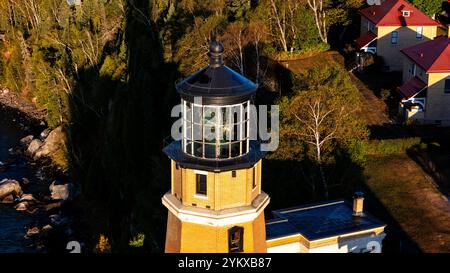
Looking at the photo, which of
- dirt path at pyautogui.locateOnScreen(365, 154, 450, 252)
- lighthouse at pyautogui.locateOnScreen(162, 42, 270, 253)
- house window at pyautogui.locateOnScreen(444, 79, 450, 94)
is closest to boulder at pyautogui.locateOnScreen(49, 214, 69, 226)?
dirt path at pyautogui.locateOnScreen(365, 154, 450, 252)

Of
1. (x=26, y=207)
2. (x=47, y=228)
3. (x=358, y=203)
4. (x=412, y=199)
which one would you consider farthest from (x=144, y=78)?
(x=358, y=203)

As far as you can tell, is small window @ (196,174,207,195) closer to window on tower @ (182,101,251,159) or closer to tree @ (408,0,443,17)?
window on tower @ (182,101,251,159)

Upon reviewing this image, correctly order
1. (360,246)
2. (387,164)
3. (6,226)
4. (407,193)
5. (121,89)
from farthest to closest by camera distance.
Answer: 1. (121,89)
2. (6,226)
3. (387,164)
4. (407,193)
5. (360,246)

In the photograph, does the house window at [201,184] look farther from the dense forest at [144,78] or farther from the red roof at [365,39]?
the red roof at [365,39]

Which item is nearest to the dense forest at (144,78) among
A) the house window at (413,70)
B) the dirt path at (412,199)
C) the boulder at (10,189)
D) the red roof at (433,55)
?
the dirt path at (412,199)

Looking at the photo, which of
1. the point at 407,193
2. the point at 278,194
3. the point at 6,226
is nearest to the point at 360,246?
the point at 278,194

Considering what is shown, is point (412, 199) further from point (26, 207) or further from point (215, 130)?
point (26, 207)
